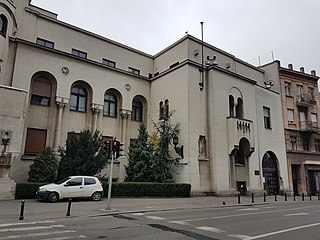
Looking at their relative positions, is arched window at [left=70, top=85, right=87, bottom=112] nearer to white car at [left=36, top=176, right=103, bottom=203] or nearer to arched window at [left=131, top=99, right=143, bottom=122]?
arched window at [left=131, top=99, right=143, bottom=122]

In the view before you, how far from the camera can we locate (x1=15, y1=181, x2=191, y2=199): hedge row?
1775 centimetres

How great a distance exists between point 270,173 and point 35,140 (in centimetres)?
2443

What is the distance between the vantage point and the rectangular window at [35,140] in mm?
21791

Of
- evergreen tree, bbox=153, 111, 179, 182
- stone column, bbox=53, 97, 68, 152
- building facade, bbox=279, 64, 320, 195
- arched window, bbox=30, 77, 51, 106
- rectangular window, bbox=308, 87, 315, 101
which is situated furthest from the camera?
rectangular window, bbox=308, 87, 315, 101

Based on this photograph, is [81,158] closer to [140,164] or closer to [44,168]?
[44,168]

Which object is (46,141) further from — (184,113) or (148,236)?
(148,236)

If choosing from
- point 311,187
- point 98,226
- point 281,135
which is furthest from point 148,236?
point 311,187

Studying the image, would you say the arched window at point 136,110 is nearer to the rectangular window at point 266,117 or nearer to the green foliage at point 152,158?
the green foliage at point 152,158

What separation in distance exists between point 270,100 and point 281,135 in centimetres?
437

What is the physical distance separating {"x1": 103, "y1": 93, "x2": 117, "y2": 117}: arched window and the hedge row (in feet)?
27.7

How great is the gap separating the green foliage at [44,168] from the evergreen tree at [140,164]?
6.19 metres

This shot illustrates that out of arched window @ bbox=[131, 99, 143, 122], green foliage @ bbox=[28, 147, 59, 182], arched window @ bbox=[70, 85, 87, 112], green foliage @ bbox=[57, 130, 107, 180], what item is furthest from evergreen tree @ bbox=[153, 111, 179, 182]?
green foliage @ bbox=[28, 147, 59, 182]

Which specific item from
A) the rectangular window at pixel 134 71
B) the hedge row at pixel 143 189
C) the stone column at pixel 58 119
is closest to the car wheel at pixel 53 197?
the hedge row at pixel 143 189

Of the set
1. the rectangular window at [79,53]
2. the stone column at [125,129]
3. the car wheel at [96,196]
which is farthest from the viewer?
the rectangular window at [79,53]
